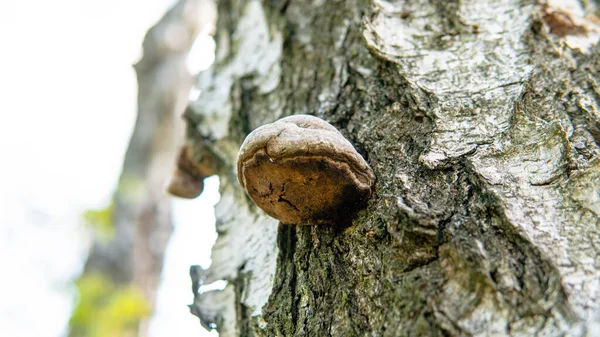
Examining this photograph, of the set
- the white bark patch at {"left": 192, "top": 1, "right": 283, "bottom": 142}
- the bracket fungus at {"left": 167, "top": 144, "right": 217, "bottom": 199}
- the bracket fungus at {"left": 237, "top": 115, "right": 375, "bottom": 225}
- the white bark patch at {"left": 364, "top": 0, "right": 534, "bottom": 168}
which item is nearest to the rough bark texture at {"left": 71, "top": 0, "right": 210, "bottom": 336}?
the white bark patch at {"left": 192, "top": 1, "right": 283, "bottom": 142}

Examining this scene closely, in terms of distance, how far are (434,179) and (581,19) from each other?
1.43 metres

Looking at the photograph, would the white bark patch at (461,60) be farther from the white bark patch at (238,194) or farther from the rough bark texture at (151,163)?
the rough bark texture at (151,163)

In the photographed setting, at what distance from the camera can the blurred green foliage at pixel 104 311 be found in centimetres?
466

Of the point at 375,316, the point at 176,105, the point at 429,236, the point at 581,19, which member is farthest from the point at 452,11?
the point at 176,105

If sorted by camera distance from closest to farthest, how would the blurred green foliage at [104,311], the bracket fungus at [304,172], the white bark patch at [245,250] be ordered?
the bracket fungus at [304,172] → the white bark patch at [245,250] → the blurred green foliage at [104,311]

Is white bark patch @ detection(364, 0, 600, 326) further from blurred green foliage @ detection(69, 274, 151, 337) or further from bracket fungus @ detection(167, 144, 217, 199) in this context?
blurred green foliage @ detection(69, 274, 151, 337)

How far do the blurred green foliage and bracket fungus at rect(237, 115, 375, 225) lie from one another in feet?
10.8

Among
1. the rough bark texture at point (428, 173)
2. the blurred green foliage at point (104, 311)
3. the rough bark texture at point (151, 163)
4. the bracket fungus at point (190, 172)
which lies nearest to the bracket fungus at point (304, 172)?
the rough bark texture at point (428, 173)

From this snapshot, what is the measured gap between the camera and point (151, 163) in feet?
23.9

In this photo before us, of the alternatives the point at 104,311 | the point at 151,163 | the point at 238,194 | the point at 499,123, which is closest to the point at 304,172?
the point at 499,123

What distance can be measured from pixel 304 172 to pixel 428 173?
39cm

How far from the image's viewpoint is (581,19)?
2.56 meters

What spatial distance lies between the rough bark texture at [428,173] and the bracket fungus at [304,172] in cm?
8

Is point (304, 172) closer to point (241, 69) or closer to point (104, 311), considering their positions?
point (241, 69)
